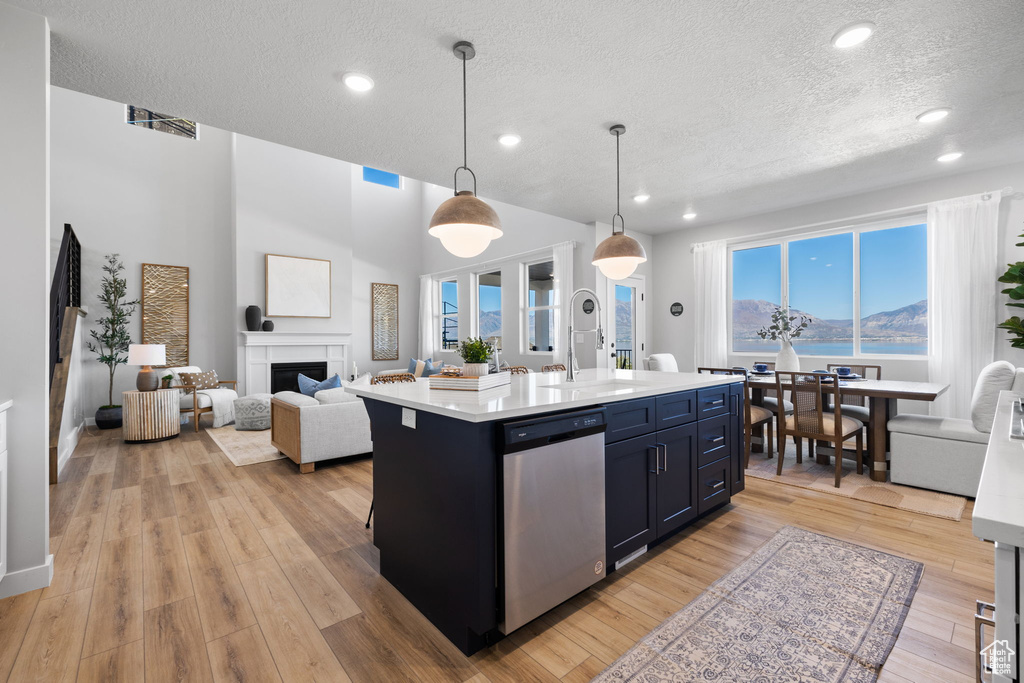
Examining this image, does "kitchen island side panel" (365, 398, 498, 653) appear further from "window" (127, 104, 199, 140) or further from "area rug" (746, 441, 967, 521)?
"window" (127, 104, 199, 140)

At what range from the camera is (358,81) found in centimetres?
259

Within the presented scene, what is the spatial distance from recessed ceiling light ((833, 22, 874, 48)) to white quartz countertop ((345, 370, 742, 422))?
74.9 inches

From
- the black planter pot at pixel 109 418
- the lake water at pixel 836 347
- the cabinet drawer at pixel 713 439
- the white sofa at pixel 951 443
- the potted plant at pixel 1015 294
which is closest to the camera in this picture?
the cabinet drawer at pixel 713 439

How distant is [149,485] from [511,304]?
495 cm

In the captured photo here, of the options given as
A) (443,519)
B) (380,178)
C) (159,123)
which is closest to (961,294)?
(443,519)

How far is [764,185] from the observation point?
14.7 feet

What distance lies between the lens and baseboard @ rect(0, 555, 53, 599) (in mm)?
1963

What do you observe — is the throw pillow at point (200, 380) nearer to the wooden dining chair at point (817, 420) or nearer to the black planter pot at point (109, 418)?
the black planter pot at point (109, 418)

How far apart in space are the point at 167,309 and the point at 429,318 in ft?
14.0

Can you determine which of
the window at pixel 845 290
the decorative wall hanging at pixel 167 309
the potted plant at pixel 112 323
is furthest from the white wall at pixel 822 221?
the potted plant at pixel 112 323

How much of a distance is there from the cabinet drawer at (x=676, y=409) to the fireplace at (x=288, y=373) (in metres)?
6.26

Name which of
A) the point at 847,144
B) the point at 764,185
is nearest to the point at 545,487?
the point at 847,144

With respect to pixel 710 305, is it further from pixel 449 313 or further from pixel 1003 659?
pixel 1003 659

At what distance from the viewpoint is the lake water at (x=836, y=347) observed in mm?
4645
